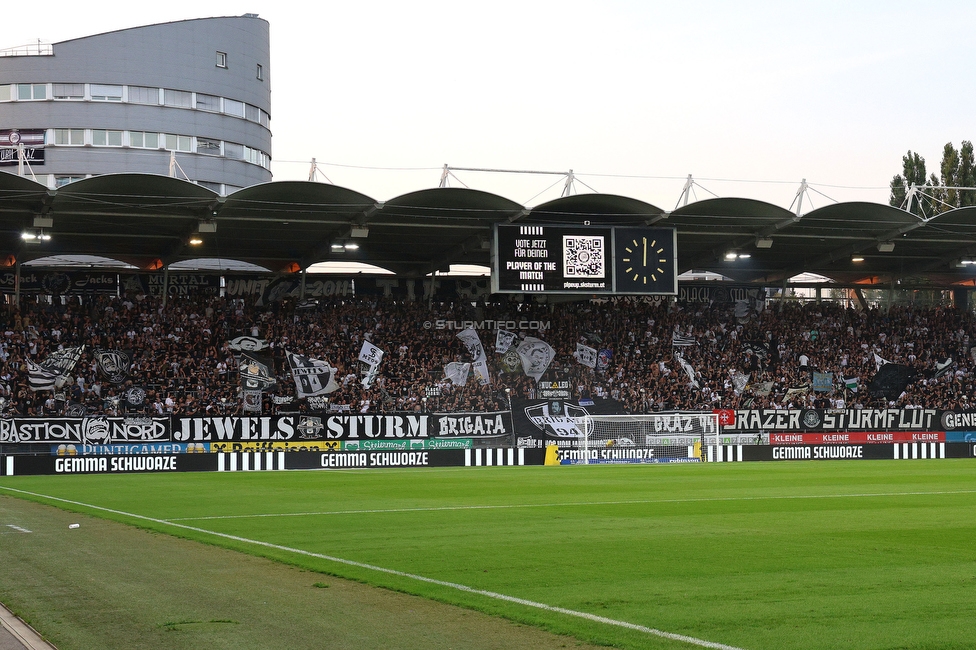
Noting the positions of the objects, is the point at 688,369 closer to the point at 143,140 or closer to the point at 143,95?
the point at 143,140

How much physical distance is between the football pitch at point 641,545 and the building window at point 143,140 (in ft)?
158

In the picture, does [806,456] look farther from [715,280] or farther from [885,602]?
[885,602]

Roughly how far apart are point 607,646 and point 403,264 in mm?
43109

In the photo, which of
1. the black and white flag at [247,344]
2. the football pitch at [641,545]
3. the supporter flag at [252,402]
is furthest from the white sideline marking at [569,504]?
the black and white flag at [247,344]

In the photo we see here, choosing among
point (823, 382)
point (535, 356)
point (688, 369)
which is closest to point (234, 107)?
point (535, 356)

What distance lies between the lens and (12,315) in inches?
1670

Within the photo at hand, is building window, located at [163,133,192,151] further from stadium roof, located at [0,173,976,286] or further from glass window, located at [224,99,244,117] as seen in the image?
stadium roof, located at [0,173,976,286]

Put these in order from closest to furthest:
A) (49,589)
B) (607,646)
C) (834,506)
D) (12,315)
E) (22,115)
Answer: (607,646)
(49,589)
(834,506)
(12,315)
(22,115)

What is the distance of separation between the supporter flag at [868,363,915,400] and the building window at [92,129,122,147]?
162 feet

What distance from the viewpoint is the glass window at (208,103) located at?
239ft

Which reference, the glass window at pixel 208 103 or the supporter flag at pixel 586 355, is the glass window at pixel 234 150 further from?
the supporter flag at pixel 586 355

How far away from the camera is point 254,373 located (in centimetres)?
4219

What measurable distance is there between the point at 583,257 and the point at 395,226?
25.6 ft

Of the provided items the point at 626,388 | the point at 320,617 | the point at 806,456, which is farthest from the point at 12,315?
the point at 320,617
